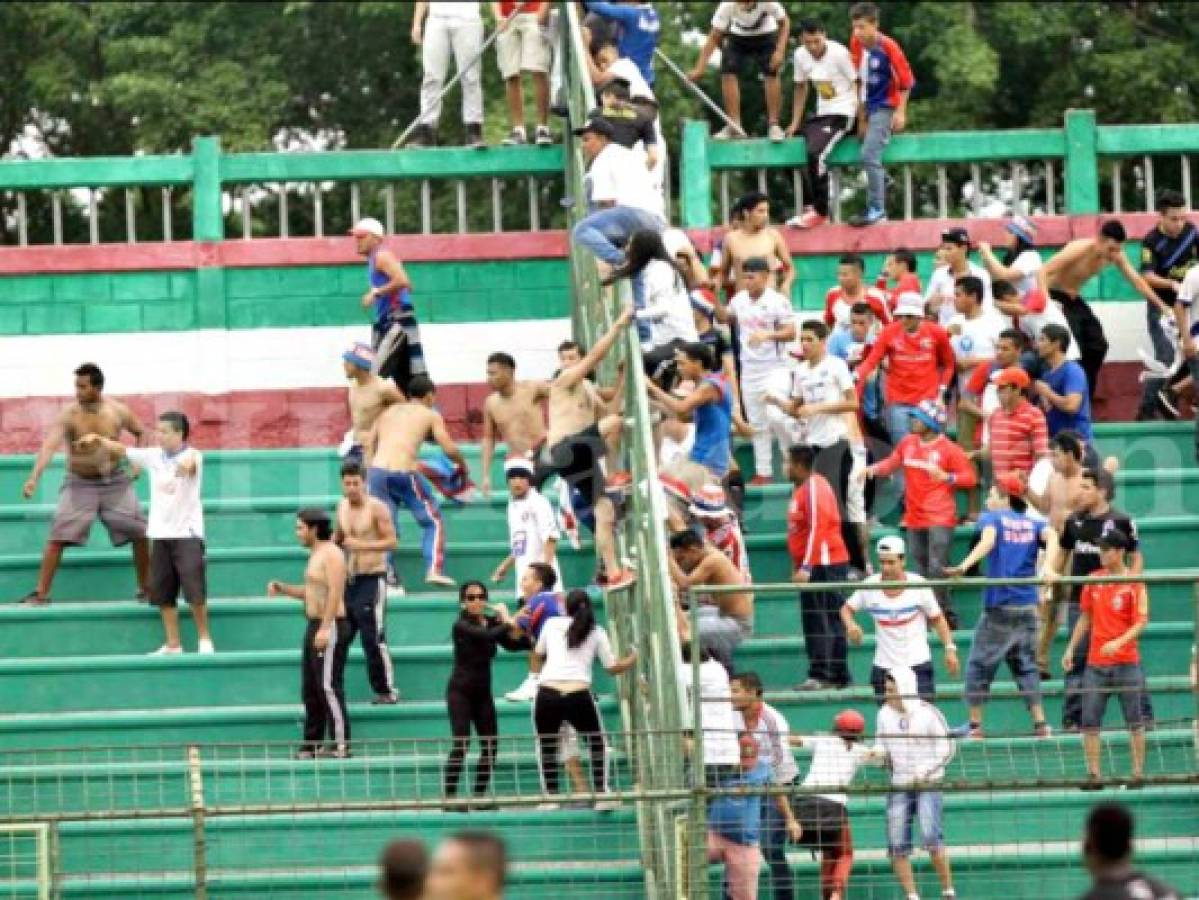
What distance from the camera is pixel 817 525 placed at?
1872 centimetres

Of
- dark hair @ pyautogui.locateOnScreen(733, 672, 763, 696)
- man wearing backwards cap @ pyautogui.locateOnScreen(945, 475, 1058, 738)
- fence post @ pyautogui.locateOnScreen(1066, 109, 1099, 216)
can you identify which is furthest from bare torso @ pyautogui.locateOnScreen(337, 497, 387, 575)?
fence post @ pyautogui.locateOnScreen(1066, 109, 1099, 216)

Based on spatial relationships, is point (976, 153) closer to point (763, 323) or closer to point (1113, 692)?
point (763, 323)

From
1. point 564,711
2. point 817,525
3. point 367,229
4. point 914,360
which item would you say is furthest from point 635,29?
point 564,711

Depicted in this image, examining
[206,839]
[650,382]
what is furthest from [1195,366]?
[206,839]

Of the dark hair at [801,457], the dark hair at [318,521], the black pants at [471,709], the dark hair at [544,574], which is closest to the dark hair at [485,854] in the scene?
the black pants at [471,709]

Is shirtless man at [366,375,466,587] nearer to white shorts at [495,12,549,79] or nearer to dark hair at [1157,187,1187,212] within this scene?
white shorts at [495,12,549,79]

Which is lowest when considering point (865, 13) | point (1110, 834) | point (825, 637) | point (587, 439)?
point (1110, 834)

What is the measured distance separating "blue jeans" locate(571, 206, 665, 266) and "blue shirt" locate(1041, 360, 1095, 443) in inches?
101

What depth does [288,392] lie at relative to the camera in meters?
22.5

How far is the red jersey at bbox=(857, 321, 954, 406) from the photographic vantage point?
786 inches

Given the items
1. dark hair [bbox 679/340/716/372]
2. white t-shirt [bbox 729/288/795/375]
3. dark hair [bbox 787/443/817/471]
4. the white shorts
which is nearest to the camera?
dark hair [bbox 679/340/716/372]

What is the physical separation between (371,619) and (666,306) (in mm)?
2731

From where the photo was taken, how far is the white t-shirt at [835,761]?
1559 cm

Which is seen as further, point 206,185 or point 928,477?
point 206,185
